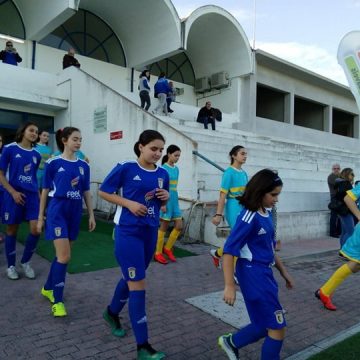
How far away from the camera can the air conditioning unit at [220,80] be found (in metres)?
19.5

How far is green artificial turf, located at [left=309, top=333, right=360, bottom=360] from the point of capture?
3.42 meters

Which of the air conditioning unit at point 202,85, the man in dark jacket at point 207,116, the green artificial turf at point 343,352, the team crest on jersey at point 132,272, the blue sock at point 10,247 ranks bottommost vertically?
the green artificial turf at point 343,352

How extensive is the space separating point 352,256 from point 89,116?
30.9 ft

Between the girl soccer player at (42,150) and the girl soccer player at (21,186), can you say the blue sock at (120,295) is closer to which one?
Result: the girl soccer player at (21,186)

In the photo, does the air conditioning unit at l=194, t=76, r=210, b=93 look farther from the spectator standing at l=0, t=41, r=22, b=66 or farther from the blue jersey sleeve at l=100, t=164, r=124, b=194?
the blue jersey sleeve at l=100, t=164, r=124, b=194

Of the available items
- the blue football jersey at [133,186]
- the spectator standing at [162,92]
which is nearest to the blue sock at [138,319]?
the blue football jersey at [133,186]

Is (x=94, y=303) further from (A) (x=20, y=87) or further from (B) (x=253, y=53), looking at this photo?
(B) (x=253, y=53)

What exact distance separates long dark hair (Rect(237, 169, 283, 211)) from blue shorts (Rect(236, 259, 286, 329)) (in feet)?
1.33

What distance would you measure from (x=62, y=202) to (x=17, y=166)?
1.35 m

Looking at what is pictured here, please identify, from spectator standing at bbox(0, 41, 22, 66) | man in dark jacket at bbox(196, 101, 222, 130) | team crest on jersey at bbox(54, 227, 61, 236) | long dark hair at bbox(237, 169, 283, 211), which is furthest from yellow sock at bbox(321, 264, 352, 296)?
spectator standing at bbox(0, 41, 22, 66)

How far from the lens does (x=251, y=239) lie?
9.20 feet

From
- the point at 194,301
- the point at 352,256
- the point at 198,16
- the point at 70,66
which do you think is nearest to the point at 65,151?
the point at 194,301

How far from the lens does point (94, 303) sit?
4547 mm

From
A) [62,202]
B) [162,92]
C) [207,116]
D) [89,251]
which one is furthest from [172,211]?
[207,116]
